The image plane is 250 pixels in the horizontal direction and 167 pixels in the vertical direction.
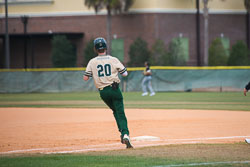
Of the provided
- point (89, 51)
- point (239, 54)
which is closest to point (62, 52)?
point (89, 51)

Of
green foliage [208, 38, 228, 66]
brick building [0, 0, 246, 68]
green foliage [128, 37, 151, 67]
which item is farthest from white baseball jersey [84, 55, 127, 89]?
brick building [0, 0, 246, 68]

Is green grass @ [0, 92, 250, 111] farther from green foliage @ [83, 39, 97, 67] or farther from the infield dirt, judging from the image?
green foliage @ [83, 39, 97, 67]

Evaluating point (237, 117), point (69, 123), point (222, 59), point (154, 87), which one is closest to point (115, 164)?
point (69, 123)

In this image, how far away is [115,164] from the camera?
7.57 metres

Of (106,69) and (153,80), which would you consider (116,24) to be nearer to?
(153,80)

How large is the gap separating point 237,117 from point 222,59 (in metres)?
30.8

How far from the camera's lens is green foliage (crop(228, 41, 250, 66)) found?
45188 mm

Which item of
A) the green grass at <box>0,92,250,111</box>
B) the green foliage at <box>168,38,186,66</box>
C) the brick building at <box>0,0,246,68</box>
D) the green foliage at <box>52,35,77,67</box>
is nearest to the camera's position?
the green grass at <box>0,92,250,111</box>

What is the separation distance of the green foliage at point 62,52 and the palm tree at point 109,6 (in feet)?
13.2

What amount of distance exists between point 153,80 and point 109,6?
14.3m

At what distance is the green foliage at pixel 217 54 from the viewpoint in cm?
4553

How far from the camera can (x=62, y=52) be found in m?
47.3

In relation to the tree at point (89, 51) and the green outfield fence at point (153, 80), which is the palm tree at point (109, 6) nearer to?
the tree at point (89, 51)

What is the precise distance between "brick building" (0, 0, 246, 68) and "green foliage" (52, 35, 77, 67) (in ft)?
5.69
